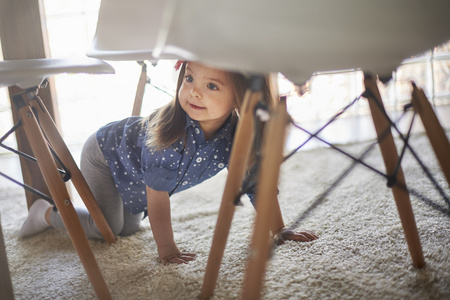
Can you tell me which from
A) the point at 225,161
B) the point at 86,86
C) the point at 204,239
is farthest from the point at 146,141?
the point at 86,86

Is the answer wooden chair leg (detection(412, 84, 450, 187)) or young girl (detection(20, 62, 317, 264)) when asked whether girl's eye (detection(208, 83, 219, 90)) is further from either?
wooden chair leg (detection(412, 84, 450, 187))

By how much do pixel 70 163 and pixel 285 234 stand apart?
555 millimetres

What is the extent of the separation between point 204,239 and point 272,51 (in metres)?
0.70

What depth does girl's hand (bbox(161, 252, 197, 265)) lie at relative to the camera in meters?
1.01

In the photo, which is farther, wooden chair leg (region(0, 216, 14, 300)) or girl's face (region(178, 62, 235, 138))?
girl's face (region(178, 62, 235, 138))

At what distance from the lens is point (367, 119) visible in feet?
8.84

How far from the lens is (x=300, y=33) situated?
592 mm

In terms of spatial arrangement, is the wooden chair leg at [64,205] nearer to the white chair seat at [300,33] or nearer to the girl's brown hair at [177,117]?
the girl's brown hair at [177,117]

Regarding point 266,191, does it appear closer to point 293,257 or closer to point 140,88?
point 293,257

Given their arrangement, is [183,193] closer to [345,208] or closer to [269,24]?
[345,208]

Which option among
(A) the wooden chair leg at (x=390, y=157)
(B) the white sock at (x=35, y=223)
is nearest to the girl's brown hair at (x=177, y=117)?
(A) the wooden chair leg at (x=390, y=157)

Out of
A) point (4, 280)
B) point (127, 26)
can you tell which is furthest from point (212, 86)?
point (4, 280)

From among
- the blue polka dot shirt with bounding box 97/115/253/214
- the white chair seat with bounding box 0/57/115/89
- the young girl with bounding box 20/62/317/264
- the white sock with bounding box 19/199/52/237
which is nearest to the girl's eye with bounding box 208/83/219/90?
the young girl with bounding box 20/62/317/264

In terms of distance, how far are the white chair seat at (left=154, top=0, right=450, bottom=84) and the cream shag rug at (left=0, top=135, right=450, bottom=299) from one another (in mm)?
418
